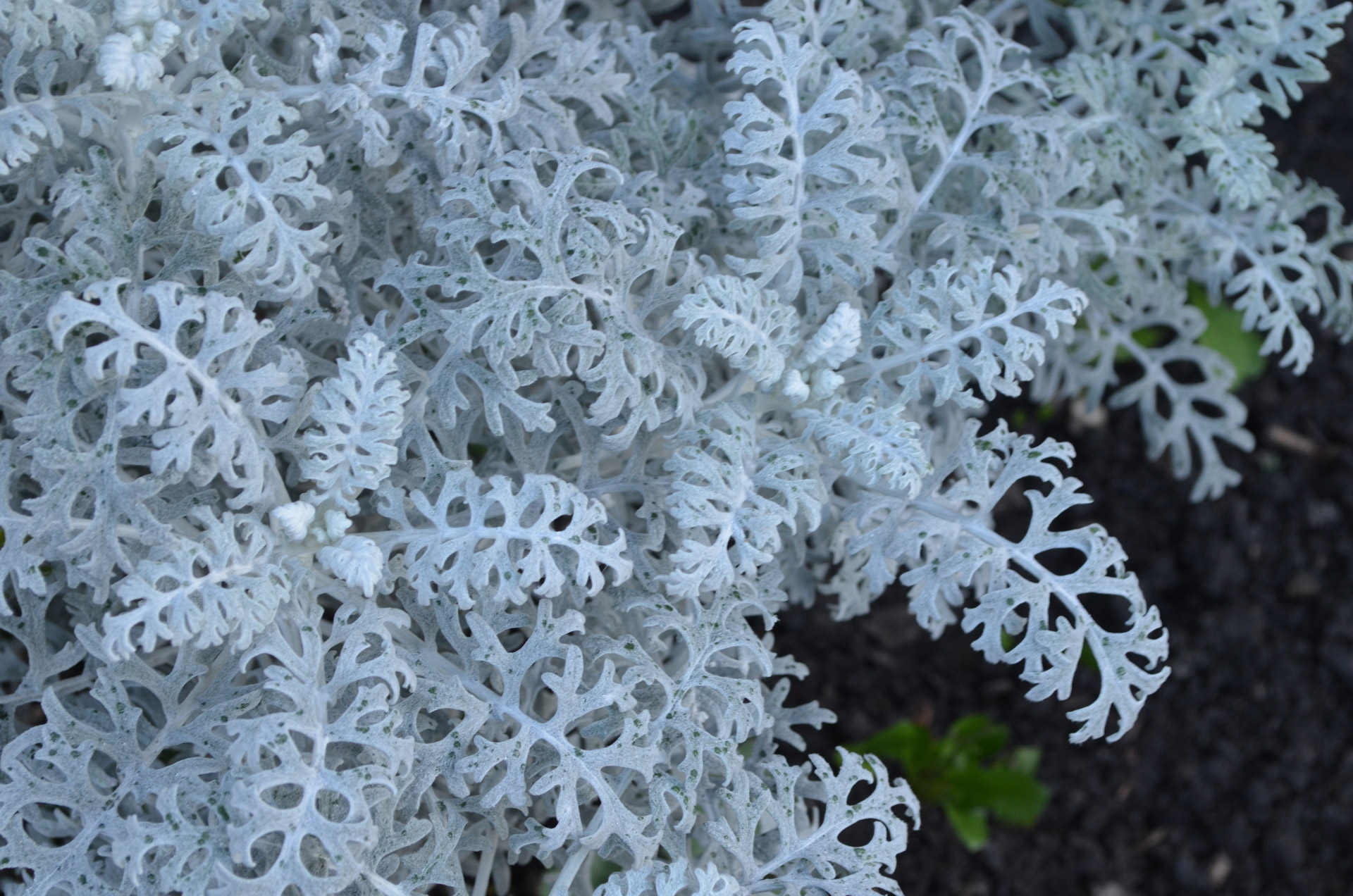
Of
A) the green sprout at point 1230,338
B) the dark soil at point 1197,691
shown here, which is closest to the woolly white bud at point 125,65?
→ the dark soil at point 1197,691

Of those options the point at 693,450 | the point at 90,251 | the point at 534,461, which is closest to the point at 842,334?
the point at 693,450

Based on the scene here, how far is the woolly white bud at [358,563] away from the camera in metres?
1.60

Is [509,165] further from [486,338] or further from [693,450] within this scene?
[693,450]

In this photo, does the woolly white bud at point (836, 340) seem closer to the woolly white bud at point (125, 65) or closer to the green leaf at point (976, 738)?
the woolly white bud at point (125, 65)

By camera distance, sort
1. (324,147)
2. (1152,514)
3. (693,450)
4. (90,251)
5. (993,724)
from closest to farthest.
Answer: (90,251) < (693,450) < (324,147) < (993,724) < (1152,514)

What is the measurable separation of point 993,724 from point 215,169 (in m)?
2.13

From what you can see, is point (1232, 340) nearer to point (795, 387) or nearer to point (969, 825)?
point (969, 825)

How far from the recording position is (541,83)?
193 cm

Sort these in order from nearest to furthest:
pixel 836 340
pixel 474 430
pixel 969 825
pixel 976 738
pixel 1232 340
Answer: pixel 836 340, pixel 474 430, pixel 969 825, pixel 976 738, pixel 1232 340

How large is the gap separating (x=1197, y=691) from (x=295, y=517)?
7.46 ft

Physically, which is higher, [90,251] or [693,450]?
[90,251]

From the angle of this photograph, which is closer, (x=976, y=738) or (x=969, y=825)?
(x=969, y=825)

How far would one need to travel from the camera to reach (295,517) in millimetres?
1614

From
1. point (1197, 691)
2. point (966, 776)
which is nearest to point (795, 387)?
point (966, 776)
